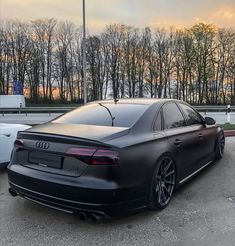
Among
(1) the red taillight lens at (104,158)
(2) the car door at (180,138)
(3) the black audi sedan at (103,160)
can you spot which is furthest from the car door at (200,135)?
(1) the red taillight lens at (104,158)

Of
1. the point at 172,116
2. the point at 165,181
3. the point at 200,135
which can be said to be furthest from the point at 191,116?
the point at 165,181

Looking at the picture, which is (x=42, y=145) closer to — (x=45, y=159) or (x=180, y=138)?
(x=45, y=159)

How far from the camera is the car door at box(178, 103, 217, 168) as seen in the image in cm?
568

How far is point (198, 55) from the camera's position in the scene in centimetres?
5388

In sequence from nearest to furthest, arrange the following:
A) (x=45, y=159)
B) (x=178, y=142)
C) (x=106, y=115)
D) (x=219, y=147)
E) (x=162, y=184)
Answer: (x=45, y=159), (x=162, y=184), (x=106, y=115), (x=178, y=142), (x=219, y=147)

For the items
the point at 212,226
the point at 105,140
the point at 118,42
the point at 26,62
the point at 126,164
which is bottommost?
the point at 212,226

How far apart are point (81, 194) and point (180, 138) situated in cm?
191

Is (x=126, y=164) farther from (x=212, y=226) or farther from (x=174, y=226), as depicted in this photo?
(x=212, y=226)

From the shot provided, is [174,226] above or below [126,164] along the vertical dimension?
below

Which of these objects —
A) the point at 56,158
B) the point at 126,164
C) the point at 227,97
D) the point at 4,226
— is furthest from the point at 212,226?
the point at 227,97

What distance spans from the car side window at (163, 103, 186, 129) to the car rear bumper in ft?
4.41

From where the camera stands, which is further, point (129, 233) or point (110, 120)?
point (110, 120)

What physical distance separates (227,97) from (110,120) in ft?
173

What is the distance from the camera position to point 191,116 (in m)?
5.89
